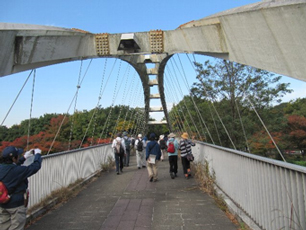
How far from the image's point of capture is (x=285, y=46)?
4117mm

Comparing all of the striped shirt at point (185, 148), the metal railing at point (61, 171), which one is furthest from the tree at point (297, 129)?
the metal railing at point (61, 171)

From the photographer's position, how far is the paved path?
4.39 m

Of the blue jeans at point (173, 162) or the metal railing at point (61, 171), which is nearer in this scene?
the metal railing at point (61, 171)

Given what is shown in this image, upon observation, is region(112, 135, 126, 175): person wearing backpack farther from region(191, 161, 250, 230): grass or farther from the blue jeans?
region(191, 161, 250, 230): grass

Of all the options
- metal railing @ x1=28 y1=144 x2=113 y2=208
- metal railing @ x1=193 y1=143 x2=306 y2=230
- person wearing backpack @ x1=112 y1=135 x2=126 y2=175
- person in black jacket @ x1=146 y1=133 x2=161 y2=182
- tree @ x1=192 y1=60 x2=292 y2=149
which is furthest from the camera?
tree @ x1=192 y1=60 x2=292 y2=149

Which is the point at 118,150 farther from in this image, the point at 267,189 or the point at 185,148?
the point at 267,189

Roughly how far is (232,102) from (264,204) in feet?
65.1

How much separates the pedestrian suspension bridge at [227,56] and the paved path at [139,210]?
107 millimetres

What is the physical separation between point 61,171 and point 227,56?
15.1ft

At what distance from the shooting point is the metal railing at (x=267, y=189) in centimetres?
264

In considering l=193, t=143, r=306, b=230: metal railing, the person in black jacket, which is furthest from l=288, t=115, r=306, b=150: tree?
l=193, t=143, r=306, b=230: metal railing

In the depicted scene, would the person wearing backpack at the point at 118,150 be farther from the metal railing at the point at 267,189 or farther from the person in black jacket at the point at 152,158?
the metal railing at the point at 267,189

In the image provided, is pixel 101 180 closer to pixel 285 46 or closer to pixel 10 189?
pixel 10 189

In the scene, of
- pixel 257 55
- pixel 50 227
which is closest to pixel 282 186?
pixel 257 55
